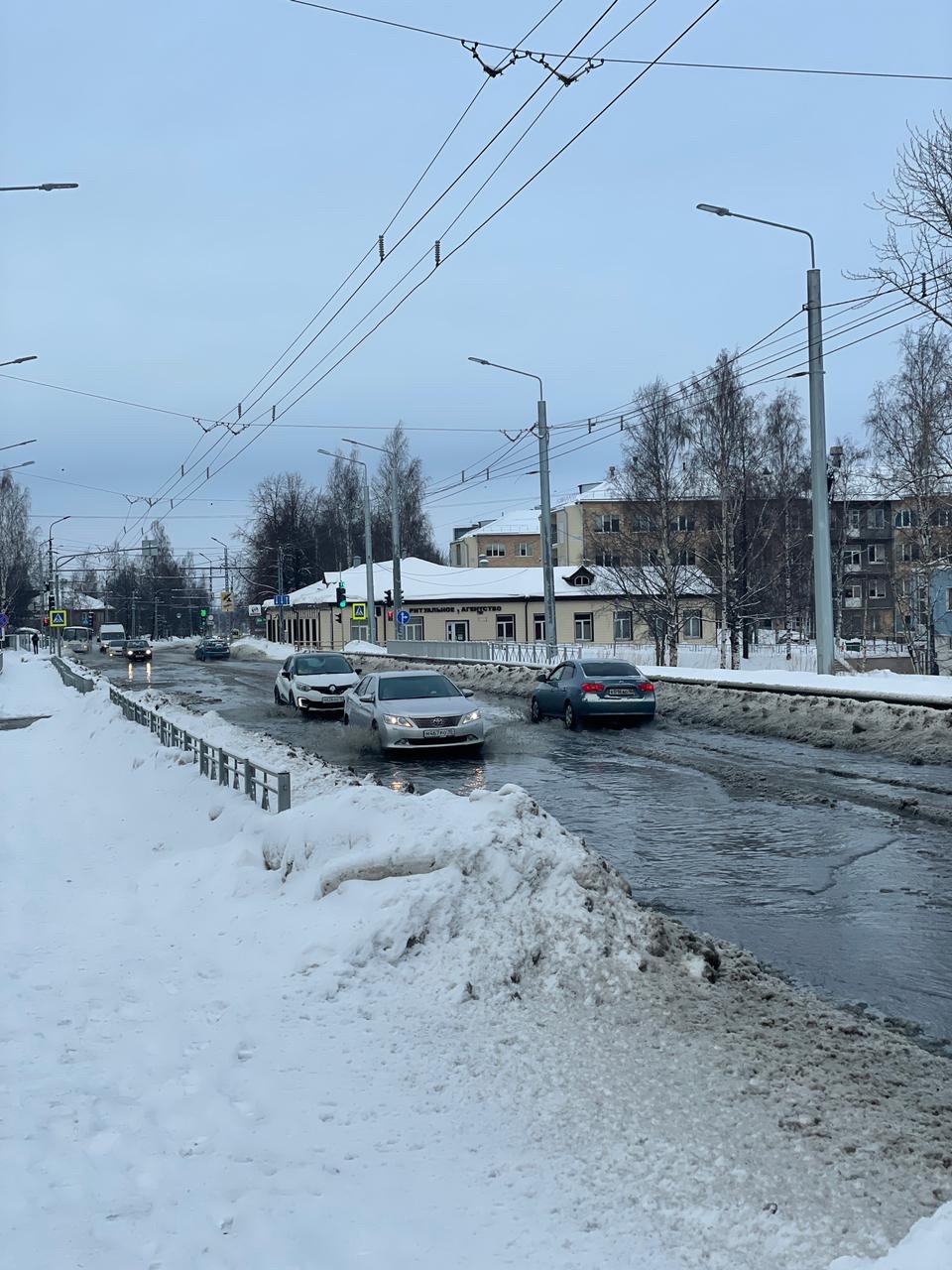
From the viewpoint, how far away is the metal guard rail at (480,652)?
1829 inches

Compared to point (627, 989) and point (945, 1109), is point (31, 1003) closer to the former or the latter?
point (627, 989)

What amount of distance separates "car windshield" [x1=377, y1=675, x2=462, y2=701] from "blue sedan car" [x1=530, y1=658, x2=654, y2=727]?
326cm

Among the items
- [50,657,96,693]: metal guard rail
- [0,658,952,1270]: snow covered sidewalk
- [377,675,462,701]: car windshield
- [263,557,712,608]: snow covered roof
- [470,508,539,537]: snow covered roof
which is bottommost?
[0,658,952,1270]: snow covered sidewalk

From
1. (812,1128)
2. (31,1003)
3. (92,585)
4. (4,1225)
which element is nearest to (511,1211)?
(812,1128)

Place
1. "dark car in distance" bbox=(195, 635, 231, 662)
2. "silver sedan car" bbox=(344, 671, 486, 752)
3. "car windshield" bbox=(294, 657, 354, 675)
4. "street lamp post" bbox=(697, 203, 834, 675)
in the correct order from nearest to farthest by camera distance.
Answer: "silver sedan car" bbox=(344, 671, 486, 752)
"street lamp post" bbox=(697, 203, 834, 675)
"car windshield" bbox=(294, 657, 354, 675)
"dark car in distance" bbox=(195, 635, 231, 662)

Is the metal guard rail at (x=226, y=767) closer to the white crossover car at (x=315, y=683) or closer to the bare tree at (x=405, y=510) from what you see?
the white crossover car at (x=315, y=683)

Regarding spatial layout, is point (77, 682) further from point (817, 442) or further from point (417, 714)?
point (817, 442)

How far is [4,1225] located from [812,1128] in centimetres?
304

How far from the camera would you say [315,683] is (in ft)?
90.5

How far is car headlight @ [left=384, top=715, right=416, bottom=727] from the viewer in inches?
714

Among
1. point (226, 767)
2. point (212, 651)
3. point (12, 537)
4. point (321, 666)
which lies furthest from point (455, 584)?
point (226, 767)

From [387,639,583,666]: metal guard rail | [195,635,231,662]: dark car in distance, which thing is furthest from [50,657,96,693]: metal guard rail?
[195,635,231,662]: dark car in distance

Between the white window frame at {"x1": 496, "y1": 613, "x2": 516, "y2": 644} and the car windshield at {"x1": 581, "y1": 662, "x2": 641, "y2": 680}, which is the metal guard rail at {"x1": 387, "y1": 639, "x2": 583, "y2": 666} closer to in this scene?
the white window frame at {"x1": 496, "y1": 613, "x2": 516, "y2": 644}

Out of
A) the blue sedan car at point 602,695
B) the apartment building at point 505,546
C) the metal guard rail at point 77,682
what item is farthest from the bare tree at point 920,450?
the apartment building at point 505,546
